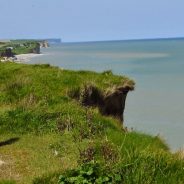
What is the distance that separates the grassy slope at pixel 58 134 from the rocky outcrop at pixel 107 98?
34 centimetres

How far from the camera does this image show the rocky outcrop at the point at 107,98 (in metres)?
21.4

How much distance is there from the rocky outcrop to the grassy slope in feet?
1.12

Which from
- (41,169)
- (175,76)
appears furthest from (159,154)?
(175,76)

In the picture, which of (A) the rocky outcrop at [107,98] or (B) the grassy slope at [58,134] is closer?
(B) the grassy slope at [58,134]

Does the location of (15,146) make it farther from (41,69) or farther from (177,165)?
(41,69)

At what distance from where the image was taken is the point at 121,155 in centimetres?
1052

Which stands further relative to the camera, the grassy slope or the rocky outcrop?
the rocky outcrop

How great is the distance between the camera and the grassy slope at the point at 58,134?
9.66 m

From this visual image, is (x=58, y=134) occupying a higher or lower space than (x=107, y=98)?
higher

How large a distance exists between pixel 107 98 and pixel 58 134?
8.31 metres

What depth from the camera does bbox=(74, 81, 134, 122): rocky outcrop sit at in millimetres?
21422

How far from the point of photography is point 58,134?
48.1 ft

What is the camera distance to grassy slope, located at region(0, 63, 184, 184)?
966 cm

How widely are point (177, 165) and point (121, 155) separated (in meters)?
1.30
